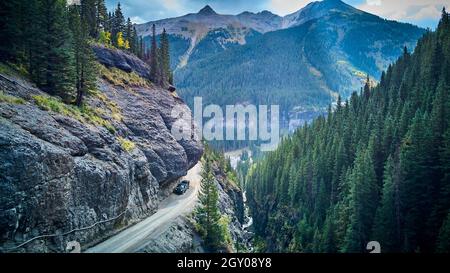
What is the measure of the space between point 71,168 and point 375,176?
4041 cm

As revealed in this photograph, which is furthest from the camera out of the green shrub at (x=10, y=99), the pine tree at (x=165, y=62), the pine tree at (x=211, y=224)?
the pine tree at (x=165, y=62)

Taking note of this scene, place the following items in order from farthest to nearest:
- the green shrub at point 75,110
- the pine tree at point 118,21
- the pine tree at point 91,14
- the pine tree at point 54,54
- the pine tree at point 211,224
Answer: the pine tree at point 118,21 → the pine tree at point 91,14 → the pine tree at point 211,224 → the pine tree at point 54,54 → the green shrub at point 75,110

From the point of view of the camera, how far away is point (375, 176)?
48125 mm

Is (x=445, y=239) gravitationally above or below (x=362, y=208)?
above

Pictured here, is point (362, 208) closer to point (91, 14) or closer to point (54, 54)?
point (54, 54)

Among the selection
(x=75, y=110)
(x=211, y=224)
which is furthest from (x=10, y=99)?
(x=211, y=224)

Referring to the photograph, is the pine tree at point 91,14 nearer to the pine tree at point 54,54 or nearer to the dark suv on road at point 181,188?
the pine tree at point 54,54

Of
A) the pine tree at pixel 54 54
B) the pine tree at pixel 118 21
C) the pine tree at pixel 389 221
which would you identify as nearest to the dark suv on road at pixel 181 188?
the pine tree at pixel 54 54

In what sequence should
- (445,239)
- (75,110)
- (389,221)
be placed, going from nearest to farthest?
(445,239) < (75,110) < (389,221)

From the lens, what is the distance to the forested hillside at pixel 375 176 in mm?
37156

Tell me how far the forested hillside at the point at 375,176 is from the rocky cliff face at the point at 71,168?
26412 millimetres

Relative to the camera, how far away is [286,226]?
76312mm

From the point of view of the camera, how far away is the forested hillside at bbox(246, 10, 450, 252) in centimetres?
3716

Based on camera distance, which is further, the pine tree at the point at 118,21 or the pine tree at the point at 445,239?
the pine tree at the point at 118,21
